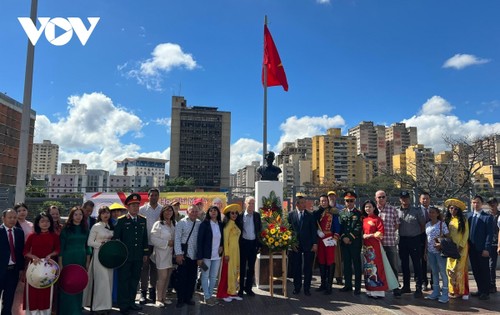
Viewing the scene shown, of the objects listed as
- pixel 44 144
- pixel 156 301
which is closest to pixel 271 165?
pixel 156 301

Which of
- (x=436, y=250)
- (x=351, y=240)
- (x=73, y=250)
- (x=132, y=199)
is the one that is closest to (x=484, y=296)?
(x=436, y=250)

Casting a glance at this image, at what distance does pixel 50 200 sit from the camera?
977 cm

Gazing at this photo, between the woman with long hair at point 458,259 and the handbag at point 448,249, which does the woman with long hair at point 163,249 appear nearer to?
the handbag at point 448,249

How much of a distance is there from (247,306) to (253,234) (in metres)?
1.30

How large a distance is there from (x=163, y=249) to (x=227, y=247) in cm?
112

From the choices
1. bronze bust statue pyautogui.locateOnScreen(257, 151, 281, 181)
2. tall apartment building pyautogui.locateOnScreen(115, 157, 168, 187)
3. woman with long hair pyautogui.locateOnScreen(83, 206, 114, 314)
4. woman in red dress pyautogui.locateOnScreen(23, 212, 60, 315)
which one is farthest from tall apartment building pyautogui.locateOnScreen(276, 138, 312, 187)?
woman in red dress pyautogui.locateOnScreen(23, 212, 60, 315)

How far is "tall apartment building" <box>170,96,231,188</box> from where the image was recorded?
313 feet

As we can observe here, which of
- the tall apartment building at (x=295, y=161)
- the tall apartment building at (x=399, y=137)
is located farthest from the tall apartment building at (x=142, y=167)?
the tall apartment building at (x=399, y=137)

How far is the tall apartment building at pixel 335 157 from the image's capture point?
101m

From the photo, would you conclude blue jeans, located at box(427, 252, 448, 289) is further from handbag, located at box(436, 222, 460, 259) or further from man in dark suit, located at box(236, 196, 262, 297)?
man in dark suit, located at box(236, 196, 262, 297)

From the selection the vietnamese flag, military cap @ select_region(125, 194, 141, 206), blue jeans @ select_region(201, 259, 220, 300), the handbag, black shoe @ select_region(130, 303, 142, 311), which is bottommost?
black shoe @ select_region(130, 303, 142, 311)

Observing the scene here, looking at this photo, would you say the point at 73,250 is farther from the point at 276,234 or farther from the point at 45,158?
the point at 45,158

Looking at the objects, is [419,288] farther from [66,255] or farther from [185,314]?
[66,255]

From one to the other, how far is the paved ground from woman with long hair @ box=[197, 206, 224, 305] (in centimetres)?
33
